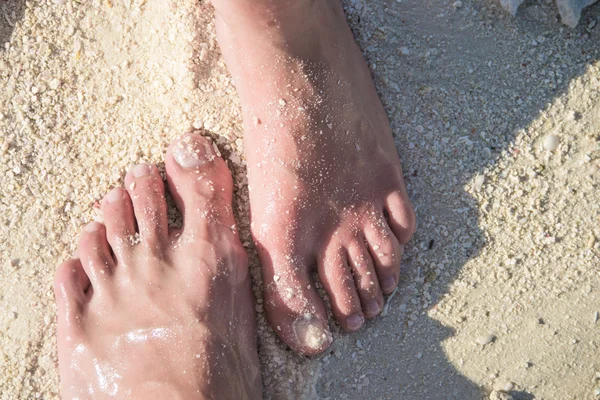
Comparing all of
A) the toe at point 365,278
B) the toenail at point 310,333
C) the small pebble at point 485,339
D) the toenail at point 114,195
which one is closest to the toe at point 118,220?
the toenail at point 114,195

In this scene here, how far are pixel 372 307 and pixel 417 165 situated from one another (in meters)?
0.46

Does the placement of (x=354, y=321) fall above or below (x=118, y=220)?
below

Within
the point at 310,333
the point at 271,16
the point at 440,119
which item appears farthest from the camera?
the point at 440,119

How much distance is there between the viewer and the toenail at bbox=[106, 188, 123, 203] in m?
1.81

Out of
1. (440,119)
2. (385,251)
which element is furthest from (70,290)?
(440,119)

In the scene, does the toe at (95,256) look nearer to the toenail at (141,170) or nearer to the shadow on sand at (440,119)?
the toenail at (141,170)

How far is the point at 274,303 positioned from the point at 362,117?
0.61 m

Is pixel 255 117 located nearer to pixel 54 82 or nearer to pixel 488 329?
pixel 54 82

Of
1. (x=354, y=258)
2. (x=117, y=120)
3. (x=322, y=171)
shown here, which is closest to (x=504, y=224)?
(x=354, y=258)

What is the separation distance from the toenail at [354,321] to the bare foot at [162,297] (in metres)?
0.29

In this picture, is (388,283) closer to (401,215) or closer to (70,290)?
(401,215)

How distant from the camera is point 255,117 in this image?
1748mm

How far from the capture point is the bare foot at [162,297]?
5.63 ft

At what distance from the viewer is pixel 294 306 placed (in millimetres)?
1751
